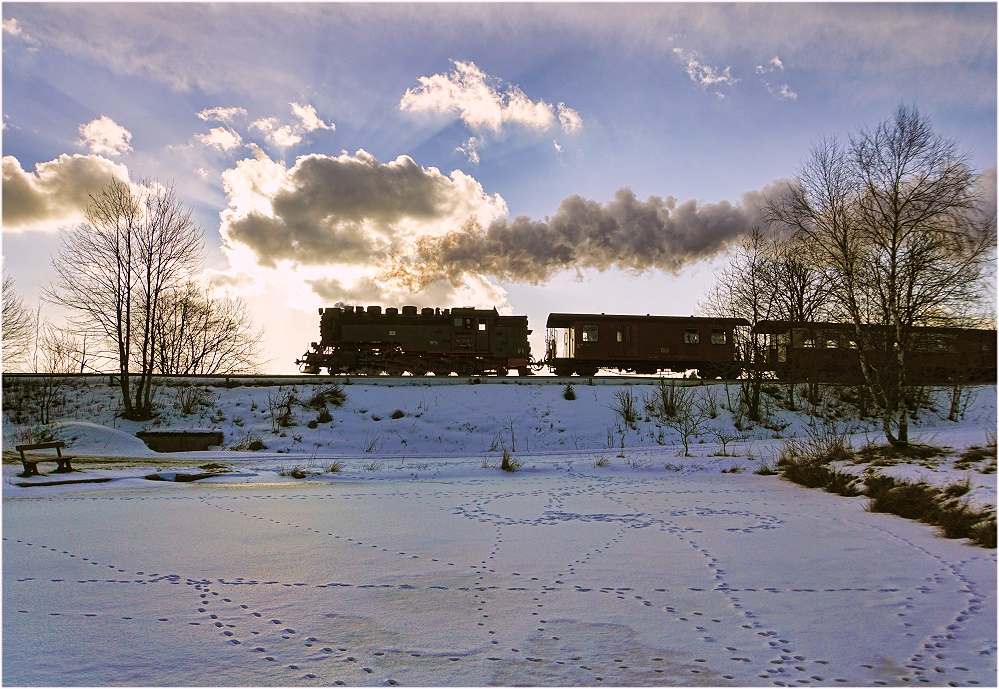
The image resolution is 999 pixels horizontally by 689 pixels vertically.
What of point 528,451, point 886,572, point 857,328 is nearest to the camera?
point 886,572

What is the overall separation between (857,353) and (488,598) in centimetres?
1159

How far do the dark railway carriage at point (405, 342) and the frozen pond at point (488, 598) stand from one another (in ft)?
65.0

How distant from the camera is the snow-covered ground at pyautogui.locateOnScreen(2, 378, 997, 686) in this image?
142 inches

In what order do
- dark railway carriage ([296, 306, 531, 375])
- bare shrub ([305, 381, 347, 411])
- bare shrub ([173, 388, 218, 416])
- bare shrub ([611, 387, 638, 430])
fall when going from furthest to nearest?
dark railway carriage ([296, 306, 531, 375])
bare shrub ([611, 387, 638, 430])
bare shrub ([305, 381, 347, 411])
bare shrub ([173, 388, 218, 416])

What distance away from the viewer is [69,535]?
6504 mm

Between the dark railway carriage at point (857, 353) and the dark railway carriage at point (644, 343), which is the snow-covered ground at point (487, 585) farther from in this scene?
the dark railway carriage at point (644, 343)

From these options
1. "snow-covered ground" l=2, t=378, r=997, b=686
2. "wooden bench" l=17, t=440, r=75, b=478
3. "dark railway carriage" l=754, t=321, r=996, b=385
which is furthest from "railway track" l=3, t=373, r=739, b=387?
"snow-covered ground" l=2, t=378, r=997, b=686

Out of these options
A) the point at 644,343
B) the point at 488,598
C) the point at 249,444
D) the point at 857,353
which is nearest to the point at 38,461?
the point at 249,444

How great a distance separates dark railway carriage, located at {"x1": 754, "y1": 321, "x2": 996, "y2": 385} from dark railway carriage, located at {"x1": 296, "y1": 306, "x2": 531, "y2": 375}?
11.3 metres

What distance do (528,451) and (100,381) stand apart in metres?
17.0

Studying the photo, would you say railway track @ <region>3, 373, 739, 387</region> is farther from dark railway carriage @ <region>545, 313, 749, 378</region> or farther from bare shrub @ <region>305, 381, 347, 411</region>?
dark railway carriage @ <region>545, 313, 749, 378</region>

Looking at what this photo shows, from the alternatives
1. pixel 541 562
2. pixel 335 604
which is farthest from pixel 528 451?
pixel 335 604

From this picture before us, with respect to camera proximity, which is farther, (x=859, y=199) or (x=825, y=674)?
(x=859, y=199)

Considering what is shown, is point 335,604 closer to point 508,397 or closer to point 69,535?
point 69,535
